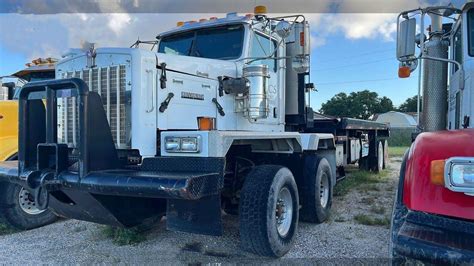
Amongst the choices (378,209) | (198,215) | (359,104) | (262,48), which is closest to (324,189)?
(378,209)

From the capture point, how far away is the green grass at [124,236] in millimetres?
4457

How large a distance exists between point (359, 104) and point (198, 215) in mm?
57687

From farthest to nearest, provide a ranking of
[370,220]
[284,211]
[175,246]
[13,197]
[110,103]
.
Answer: [370,220], [13,197], [175,246], [284,211], [110,103]

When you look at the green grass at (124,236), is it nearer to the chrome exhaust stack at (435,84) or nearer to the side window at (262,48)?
the side window at (262,48)

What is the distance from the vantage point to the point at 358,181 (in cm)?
908

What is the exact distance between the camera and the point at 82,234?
4879 mm

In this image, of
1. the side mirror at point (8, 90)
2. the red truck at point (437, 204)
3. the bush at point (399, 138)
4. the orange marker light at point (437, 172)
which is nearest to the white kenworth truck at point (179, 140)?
the red truck at point (437, 204)

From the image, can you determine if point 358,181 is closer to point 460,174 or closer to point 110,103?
point 110,103

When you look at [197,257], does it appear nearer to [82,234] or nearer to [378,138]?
[82,234]

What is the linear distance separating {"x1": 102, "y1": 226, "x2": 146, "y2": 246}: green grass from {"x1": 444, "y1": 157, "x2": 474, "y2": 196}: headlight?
3579 millimetres

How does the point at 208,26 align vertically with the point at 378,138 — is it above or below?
above

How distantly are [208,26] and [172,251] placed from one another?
2.99 metres

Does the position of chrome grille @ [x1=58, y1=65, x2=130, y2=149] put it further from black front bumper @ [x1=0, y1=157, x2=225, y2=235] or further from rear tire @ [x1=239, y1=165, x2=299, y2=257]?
rear tire @ [x1=239, y1=165, x2=299, y2=257]

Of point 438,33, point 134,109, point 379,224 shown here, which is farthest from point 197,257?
point 438,33
